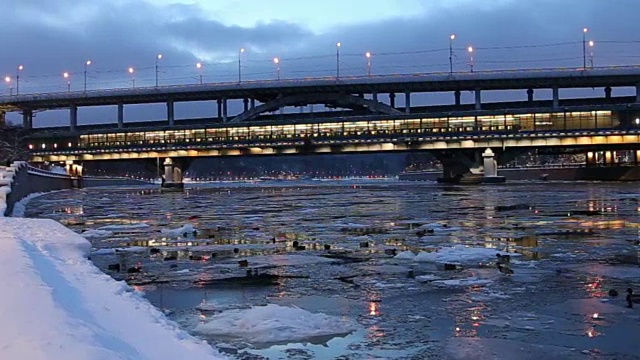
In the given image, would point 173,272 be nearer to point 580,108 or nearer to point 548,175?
point 580,108

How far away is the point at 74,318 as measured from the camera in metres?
5.62

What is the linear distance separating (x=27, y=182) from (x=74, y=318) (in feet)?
149

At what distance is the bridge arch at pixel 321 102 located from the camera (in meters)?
106

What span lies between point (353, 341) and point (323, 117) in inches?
3943

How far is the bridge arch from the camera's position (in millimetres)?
106188

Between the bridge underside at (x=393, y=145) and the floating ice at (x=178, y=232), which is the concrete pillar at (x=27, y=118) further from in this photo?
the floating ice at (x=178, y=232)

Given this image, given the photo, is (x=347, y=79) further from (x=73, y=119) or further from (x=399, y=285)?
(x=399, y=285)

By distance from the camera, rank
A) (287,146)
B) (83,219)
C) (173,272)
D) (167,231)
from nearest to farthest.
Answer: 1. (173,272)
2. (167,231)
3. (83,219)
4. (287,146)

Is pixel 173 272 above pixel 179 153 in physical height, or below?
below

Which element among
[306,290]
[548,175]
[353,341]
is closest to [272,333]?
[353,341]

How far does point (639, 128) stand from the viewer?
8556cm

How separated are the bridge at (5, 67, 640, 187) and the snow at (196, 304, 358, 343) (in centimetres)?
8176

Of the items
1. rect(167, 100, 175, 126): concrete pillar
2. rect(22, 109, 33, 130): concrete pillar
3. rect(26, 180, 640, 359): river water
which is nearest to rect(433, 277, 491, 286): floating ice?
rect(26, 180, 640, 359): river water

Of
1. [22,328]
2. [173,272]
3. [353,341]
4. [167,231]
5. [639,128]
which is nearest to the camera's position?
[22,328]
